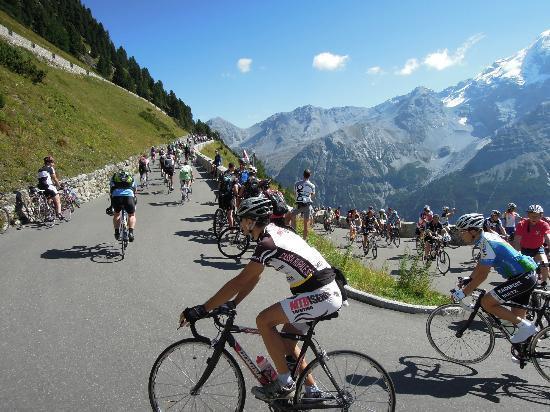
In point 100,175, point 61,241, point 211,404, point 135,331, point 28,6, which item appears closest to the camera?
point 211,404

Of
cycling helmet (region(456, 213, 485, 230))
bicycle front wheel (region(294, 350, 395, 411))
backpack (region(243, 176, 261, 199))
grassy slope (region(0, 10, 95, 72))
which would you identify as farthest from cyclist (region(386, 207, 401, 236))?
grassy slope (region(0, 10, 95, 72))

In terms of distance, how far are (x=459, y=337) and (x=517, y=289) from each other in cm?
124

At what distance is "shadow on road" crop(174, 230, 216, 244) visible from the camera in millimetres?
13253

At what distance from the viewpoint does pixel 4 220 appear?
535 inches

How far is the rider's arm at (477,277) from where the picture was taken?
562 cm

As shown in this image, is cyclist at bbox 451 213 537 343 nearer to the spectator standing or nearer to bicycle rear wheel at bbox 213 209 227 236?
the spectator standing

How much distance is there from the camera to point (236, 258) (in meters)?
11.3

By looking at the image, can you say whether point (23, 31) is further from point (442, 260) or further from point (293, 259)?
point (293, 259)

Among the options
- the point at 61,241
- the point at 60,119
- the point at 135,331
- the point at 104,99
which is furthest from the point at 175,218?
the point at 104,99

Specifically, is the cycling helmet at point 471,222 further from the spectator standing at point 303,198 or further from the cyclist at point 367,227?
the cyclist at point 367,227

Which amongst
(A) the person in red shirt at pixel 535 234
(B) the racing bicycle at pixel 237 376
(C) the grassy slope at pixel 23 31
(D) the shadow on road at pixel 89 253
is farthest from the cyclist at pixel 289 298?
(C) the grassy slope at pixel 23 31

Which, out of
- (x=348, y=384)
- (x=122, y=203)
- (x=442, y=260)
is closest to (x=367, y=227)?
(x=442, y=260)

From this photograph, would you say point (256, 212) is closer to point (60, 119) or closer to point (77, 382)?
point (77, 382)

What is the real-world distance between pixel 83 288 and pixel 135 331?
2.50m
